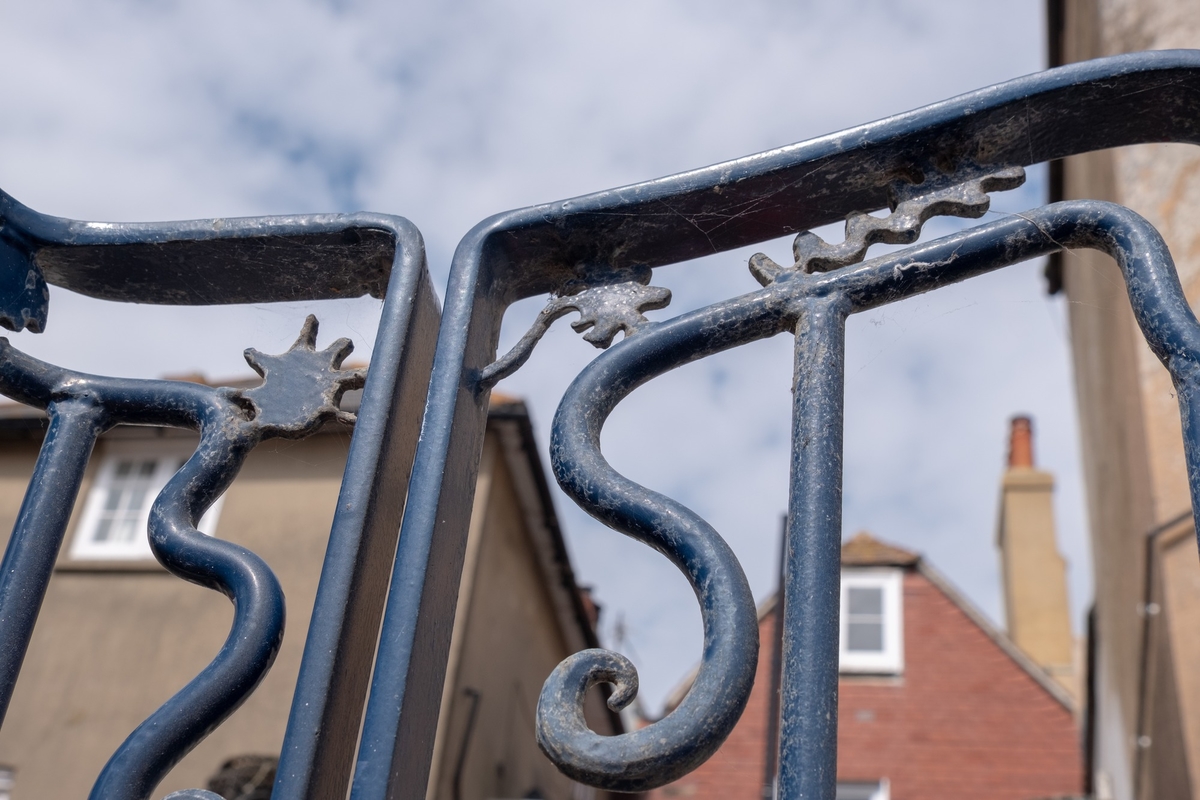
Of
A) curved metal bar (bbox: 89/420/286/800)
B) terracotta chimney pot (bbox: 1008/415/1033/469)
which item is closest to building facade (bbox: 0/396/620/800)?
curved metal bar (bbox: 89/420/286/800)

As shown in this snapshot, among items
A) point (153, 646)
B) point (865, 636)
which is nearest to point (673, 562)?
point (153, 646)

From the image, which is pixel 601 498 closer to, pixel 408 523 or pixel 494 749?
pixel 408 523

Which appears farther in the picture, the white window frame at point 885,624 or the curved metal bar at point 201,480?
the white window frame at point 885,624

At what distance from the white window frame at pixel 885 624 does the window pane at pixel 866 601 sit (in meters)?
0.04

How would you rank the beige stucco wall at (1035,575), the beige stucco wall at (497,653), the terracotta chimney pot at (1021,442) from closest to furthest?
1. the beige stucco wall at (497,653)
2. the beige stucco wall at (1035,575)
3. the terracotta chimney pot at (1021,442)

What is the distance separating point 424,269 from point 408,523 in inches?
14.3

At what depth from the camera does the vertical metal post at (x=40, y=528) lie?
3.99 ft

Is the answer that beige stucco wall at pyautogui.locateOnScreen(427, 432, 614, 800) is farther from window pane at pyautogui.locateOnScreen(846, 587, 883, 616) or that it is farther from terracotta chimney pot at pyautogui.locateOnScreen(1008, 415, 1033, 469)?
terracotta chimney pot at pyautogui.locateOnScreen(1008, 415, 1033, 469)

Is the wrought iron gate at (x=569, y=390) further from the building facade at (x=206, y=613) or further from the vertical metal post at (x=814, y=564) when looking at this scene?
the building facade at (x=206, y=613)

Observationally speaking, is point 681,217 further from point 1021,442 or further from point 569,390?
point 1021,442

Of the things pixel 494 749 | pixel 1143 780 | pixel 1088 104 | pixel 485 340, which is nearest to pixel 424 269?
pixel 485 340

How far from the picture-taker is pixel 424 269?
56.8 inches

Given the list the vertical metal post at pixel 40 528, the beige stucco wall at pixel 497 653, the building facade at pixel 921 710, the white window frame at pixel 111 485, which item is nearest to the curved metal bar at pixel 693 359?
the vertical metal post at pixel 40 528

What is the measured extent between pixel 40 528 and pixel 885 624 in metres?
12.0
